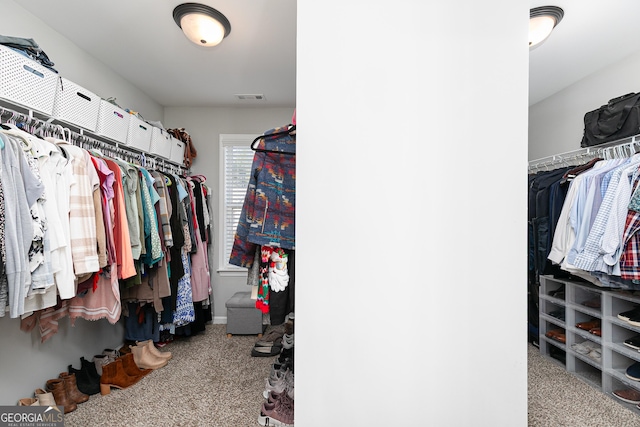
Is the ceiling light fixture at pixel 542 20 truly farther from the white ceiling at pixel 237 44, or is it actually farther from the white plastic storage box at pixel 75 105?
the white plastic storage box at pixel 75 105

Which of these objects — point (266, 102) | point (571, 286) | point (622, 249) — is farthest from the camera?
point (266, 102)

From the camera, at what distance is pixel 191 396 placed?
6.57 feet

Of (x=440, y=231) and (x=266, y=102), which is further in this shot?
(x=266, y=102)

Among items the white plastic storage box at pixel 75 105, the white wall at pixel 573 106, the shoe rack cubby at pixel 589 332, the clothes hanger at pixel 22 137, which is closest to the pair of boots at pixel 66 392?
the clothes hanger at pixel 22 137

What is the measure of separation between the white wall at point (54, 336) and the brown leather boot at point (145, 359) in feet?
1.11

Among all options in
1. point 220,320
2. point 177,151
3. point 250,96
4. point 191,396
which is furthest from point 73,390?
point 250,96

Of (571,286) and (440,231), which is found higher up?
(440,231)

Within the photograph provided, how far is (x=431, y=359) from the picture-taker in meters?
1.13

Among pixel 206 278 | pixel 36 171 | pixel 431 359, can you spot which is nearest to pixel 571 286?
pixel 431 359

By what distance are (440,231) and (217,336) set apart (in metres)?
2.76

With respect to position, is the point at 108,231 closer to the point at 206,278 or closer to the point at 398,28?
the point at 206,278

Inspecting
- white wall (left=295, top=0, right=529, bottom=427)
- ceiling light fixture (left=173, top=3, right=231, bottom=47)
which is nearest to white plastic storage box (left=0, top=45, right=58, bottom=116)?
ceiling light fixture (left=173, top=3, right=231, bottom=47)

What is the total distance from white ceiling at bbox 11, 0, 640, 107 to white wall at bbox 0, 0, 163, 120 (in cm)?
5

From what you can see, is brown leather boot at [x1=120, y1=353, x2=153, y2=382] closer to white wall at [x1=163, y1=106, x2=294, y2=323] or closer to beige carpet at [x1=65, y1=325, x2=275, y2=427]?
beige carpet at [x1=65, y1=325, x2=275, y2=427]
